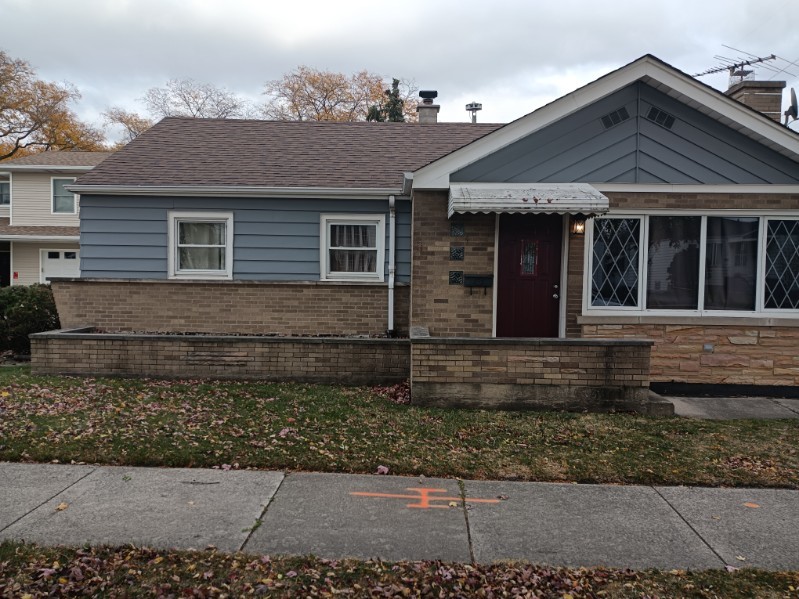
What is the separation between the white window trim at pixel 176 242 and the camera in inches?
427

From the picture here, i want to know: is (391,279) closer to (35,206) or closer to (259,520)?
(259,520)

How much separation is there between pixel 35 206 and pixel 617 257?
20741 millimetres

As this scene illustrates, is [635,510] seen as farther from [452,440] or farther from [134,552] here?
[134,552]

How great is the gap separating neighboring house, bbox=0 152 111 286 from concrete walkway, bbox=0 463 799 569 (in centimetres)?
1837

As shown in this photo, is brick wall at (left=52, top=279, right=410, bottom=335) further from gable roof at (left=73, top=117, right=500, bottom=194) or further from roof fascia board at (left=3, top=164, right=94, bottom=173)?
roof fascia board at (left=3, top=164, right=94, bottom=173)

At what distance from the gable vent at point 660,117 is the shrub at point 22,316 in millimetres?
10987

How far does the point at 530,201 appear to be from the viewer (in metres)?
7.71

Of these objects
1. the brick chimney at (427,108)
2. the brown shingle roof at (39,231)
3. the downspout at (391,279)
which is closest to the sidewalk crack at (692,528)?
the downspout at (391,279)

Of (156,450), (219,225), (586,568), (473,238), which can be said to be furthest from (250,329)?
(586,568)

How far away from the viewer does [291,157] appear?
1194 centimetres

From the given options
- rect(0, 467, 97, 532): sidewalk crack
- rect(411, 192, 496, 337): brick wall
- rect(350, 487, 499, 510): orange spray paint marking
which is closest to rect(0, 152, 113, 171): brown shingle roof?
rect(411, 192, 496, 337): brick wall

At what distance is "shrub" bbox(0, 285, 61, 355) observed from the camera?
10.8m

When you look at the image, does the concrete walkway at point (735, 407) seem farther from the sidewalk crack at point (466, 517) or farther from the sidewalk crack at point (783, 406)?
the sidewalk crack at point (466, 517)

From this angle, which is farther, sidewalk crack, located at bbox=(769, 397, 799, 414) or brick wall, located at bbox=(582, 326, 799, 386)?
brick wall, located at bbox=(582, 326, 799, 386)
